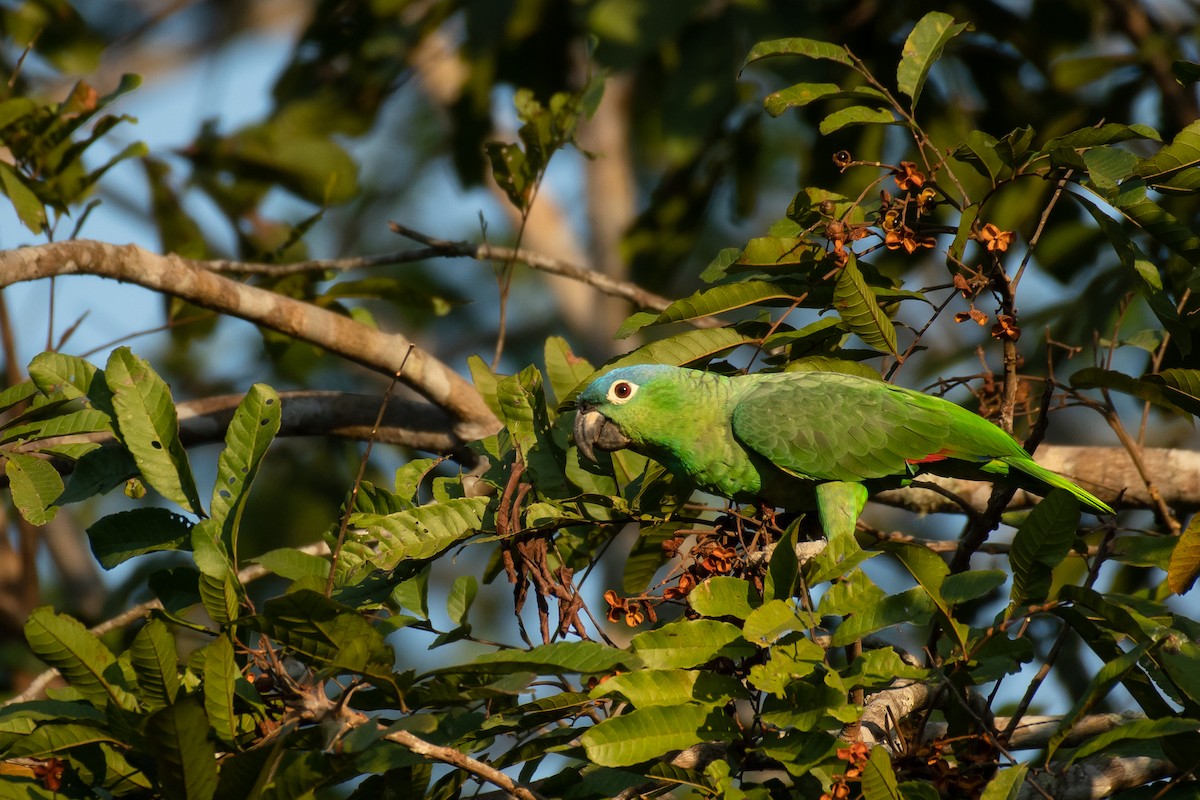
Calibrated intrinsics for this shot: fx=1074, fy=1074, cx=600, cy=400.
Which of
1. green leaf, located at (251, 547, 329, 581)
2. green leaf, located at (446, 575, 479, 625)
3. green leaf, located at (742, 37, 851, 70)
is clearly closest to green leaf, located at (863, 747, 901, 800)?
green leaf, located at (446, 575, 479, 625)

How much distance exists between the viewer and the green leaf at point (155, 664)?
87.7 inches

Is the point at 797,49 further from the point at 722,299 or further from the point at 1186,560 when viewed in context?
the point at 1186,560

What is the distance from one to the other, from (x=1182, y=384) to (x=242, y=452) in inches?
97.1

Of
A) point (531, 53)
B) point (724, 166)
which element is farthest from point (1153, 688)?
point (531, 53)

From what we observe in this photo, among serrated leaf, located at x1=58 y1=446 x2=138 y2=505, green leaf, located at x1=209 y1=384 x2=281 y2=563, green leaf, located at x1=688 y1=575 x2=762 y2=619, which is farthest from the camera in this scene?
serrated leaf, located at x1=58 y1=446 x2=138 y2=505

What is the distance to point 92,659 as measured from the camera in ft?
7.68

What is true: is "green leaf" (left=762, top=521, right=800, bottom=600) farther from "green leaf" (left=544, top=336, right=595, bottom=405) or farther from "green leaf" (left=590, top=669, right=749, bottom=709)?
"green leaf" (left=544, top=336, right=595, bottom=405)

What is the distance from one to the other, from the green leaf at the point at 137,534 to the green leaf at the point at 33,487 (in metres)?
0.20

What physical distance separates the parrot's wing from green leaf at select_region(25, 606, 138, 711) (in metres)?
2.01

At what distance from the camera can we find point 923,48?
3191 mm

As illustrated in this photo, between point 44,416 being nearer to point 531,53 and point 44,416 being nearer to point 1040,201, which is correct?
point 531,53

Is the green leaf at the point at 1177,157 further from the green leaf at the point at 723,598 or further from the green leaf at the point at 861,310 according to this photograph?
the green leaf at the point at 723,598

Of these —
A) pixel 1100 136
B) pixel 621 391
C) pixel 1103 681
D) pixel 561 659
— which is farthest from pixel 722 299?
pixel 1103 681

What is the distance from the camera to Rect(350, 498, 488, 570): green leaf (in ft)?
9.12
